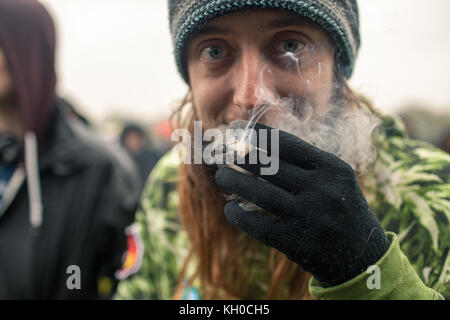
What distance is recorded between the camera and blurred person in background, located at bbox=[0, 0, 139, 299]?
2029 mm

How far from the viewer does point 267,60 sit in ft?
4.01

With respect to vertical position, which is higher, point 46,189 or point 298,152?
point 298,152

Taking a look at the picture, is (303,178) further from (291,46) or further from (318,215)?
(291,46)

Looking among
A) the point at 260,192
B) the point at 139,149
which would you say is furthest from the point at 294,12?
the point at 139,149

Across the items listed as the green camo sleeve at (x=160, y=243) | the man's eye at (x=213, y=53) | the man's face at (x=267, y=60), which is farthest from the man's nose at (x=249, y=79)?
the green camo sleeve at (x=160, y=243)

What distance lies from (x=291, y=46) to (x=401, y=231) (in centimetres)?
72

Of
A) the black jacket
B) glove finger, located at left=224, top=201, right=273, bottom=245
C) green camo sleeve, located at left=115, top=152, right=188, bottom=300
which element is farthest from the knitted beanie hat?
the black jacket

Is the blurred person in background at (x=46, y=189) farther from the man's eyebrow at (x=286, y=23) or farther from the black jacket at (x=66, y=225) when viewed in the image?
the man's eyebrow at (x=286, y=23)

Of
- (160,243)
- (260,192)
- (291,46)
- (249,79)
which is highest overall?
(291,46)

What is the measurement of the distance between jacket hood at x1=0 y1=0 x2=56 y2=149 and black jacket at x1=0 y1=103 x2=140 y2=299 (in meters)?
0.14

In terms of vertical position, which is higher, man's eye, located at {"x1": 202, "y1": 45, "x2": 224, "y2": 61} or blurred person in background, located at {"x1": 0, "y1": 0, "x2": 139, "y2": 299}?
man's eye, located at {"x1": 202, "y1": 45, "x2": 224, "y2": 61}

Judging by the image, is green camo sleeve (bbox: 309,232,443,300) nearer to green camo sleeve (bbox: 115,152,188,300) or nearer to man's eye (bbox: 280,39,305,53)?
man's eye (bbox: 280,39,305,53)
